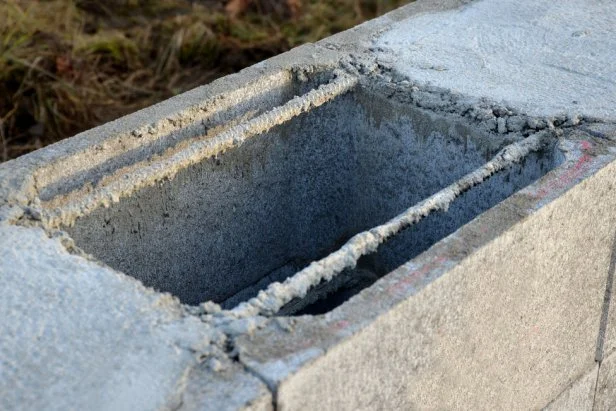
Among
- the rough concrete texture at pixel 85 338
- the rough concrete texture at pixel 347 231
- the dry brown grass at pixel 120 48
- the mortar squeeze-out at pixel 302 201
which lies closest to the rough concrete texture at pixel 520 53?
the rough concrete texture at pixel 347 231

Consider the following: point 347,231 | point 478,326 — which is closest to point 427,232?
point 347,231

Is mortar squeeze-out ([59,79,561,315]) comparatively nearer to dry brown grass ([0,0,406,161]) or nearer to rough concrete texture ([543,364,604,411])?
rough concrete texture ([543,364,604,411])

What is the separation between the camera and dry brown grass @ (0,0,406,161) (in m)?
4.41

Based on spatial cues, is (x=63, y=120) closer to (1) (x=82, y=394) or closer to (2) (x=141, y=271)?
(2) (x=141, y=271)

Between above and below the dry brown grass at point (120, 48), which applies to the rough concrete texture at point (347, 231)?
above

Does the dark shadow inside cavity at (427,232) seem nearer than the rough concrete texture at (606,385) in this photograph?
Yes

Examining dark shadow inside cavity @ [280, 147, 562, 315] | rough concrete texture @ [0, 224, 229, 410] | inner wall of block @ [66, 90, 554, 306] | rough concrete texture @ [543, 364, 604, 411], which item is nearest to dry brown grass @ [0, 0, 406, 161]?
inner wall of block @ [66, 90, 554, 306]

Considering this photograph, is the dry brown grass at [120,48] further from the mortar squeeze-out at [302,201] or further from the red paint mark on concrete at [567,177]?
the red paint mark on concrete at [567,177]

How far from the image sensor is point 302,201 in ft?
9.07

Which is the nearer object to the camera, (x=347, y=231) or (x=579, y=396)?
(x=579, y=396)

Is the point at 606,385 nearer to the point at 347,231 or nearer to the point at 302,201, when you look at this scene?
the point at 347,231

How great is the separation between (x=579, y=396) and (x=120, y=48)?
3.32 meters

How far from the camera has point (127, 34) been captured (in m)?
5.10

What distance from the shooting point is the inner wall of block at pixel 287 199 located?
234 cm
